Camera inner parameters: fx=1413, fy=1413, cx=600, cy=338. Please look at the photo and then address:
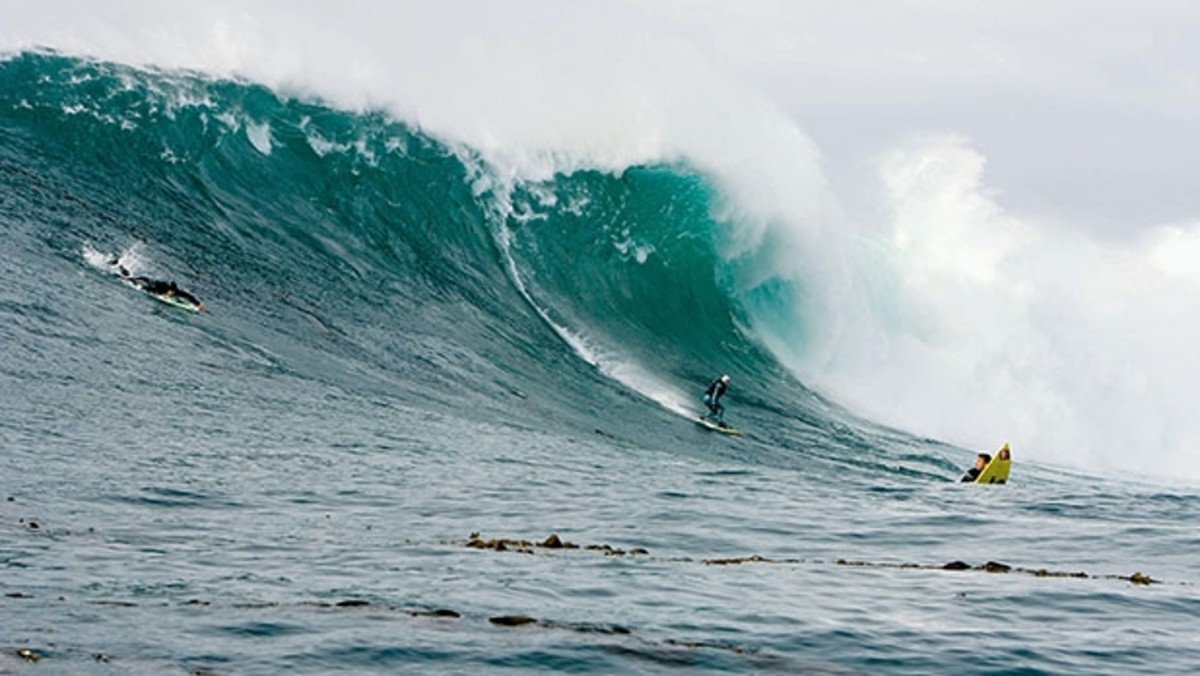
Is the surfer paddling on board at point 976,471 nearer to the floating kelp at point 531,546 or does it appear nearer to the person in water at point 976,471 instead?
the person in water at point 976,471

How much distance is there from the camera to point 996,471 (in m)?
21.7

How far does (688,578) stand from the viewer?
977cm

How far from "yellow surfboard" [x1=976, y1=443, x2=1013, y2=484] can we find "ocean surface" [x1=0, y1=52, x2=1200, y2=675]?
59.9 inches

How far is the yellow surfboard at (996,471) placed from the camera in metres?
21.4

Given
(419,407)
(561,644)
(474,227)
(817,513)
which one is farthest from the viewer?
(474,227)

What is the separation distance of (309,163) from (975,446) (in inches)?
670

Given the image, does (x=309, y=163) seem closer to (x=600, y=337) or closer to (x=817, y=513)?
(x=600, y=337)

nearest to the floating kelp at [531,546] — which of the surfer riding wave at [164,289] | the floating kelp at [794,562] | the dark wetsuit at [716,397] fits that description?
the floating kelp at [794,562]

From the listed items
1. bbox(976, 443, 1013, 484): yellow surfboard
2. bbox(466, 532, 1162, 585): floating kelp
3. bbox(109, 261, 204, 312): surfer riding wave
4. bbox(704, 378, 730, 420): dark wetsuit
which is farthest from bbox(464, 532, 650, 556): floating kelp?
bbox(704, 378, 730, 420): dark wetsuit

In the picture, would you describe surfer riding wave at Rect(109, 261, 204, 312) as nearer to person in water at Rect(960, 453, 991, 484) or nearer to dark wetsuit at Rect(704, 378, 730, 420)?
dark wetsuit at Rect(704, 378, 730, 420)

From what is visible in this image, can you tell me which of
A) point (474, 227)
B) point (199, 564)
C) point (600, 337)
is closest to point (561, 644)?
point (199, 564)

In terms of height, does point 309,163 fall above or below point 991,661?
above

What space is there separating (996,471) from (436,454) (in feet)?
30.6

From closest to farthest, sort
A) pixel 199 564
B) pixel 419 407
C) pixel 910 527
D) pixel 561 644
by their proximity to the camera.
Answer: pixel 561 644 < pixel 199 564 < pixel 910 527 < pixel 419 407
